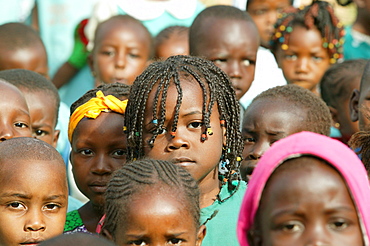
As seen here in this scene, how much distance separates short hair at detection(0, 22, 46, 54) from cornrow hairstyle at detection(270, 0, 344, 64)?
83.4 inches

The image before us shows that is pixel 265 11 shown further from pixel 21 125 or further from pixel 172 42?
pixel 21 125

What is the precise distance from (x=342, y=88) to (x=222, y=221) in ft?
9.16

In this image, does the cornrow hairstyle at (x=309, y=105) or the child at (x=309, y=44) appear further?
the child at (x=309, y=44)

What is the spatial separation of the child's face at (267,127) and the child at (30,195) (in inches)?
49.3

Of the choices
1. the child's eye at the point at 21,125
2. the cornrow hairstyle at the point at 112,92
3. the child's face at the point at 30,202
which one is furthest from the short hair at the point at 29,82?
the child's face at the point at 30,202

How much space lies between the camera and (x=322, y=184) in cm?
289

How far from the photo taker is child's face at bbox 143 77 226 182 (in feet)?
13.3

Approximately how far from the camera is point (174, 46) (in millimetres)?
7520

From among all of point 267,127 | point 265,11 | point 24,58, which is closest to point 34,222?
point 267,127

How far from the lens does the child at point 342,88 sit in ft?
20.8

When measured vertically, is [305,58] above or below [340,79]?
above

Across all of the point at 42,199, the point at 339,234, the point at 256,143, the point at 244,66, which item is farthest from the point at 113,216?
the point at 244,66

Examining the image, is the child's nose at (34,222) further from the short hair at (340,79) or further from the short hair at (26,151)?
the short hair at (340,79)

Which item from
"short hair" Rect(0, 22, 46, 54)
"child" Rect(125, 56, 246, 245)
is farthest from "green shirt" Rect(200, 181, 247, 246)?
"short hair" Rect(0, 22, 46, 54)
